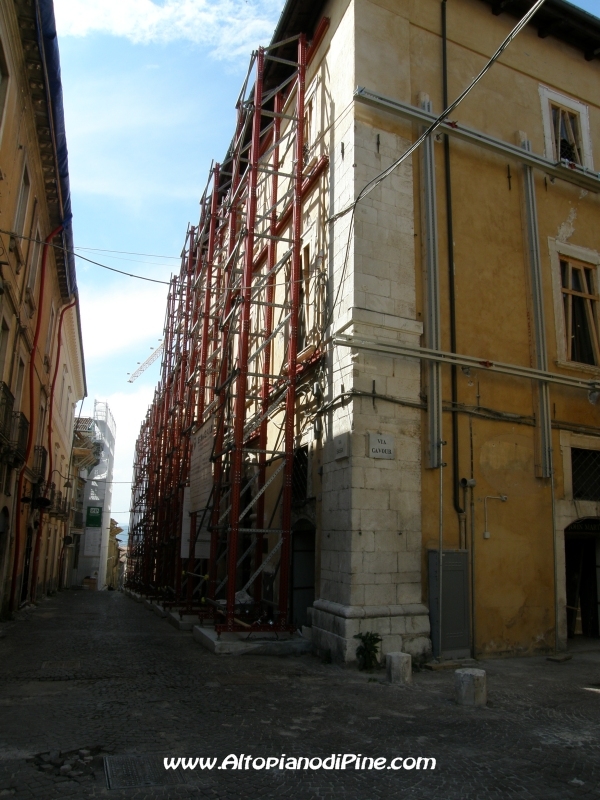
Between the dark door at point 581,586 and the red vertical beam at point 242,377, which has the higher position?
the red vertical beam at point 242,377

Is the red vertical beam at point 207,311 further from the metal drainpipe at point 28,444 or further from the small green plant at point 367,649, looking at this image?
the small green plant at point 367,649

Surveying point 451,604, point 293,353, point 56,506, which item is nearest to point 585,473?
point 451,604

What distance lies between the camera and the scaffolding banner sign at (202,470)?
1330cm

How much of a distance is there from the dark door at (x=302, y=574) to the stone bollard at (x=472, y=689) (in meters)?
4.83

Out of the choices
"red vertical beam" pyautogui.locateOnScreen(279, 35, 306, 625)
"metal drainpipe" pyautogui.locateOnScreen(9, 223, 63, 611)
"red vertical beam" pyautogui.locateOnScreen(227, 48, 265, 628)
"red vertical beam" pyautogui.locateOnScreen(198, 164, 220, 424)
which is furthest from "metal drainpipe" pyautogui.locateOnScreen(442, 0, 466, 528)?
"metal drainpipe" pyautogui.locateOnScreen(9, 223, 63, 611)

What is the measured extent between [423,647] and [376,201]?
6.58m

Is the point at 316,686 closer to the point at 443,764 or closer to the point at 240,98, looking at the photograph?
the point at 443,764

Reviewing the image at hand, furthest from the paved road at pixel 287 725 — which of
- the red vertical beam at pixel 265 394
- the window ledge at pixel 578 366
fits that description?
the window ledge at pixel 578 366

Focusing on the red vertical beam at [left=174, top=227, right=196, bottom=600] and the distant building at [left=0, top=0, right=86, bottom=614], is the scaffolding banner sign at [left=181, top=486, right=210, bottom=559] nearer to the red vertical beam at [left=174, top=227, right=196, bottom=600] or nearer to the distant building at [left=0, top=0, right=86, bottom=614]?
the red vertical beam at [left=174, top=227, right=196, bottom=600]

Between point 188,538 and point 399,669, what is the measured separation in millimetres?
7863

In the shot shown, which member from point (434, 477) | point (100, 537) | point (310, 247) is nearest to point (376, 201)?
point (310, 247)

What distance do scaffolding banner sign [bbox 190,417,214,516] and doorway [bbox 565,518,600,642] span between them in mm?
6953

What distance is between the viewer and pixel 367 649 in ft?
27.1

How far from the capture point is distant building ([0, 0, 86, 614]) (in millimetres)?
11432
